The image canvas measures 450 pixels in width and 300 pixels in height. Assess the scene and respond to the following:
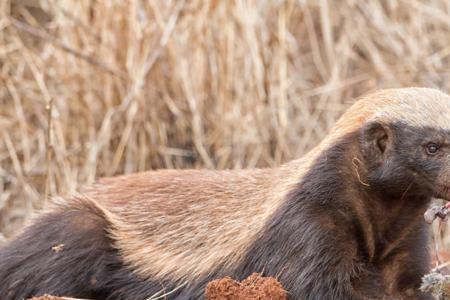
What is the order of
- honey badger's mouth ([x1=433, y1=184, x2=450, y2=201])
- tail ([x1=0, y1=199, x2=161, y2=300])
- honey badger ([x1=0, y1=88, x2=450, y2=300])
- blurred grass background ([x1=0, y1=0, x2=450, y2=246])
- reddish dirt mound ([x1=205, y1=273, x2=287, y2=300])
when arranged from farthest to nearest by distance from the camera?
blurred grass background ([x1=0, y1=0, x2=450, y2=246]) < tail ([x1=0, y1=199, x2=161, y2=300]) < honey badger ([x1=0, y1=88, x2=450, y2=300]) < honey badger's mouth ([x1=433, y1=184, x2=450, y2=201]) < reddish dirt mound ([x1=205, y1=273, x2=287, y2=300])

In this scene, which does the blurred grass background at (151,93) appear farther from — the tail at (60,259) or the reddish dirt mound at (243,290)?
the reddish dirt mound at (243,290)

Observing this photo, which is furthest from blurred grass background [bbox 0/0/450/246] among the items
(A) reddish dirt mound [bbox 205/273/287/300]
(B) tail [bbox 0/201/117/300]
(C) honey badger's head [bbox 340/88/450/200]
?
(A) reddish dirt mound [bbox 205/273/287/300]

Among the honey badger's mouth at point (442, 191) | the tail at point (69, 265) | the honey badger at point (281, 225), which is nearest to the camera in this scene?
the honey badger's mouth at point (442, 191)

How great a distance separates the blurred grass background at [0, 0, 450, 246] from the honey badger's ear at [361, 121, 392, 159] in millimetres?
3071

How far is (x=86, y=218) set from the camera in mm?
5508

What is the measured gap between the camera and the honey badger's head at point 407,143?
4.68 meters

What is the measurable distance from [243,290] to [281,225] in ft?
1.53

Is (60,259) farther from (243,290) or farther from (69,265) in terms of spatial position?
(243,290)

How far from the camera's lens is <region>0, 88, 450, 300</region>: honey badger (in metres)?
4.78

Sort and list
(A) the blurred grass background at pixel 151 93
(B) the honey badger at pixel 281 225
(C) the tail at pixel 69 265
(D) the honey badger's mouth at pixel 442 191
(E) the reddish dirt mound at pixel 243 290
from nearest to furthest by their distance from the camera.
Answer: (E) the reddish dirt mound at pixel 243 290 → (D) the honey badger's mouth at pixel 442 191 → (B) the honey badger at pixel 281 225 → (C) the tail at pixel 69 265 → (A) the blurred grass background at pixel 151 93

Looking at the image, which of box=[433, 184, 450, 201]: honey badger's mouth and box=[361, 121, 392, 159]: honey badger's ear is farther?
box=[361, 121, 392, 159]: honey badger's ear

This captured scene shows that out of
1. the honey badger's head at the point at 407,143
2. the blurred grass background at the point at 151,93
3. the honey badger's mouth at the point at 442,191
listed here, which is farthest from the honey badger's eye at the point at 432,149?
the blurred grass background at the point at 151,93

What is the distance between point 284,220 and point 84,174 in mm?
3353

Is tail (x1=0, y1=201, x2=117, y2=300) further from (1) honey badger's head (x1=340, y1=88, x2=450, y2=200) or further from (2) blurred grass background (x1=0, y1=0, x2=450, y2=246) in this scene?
(2) blurred grass background (x1=0, y1=0, x2=450, y2=246)
